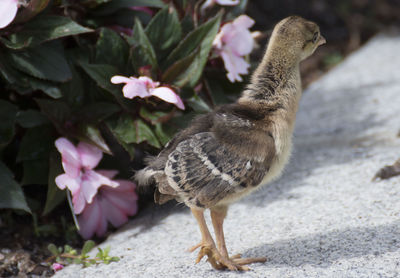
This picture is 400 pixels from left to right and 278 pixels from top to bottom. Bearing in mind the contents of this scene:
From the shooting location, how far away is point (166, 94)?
9.24ft

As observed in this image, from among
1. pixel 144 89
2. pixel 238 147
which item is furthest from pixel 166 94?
pixel 238 147

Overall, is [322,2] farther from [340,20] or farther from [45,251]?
[45,251]

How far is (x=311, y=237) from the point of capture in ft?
8.94

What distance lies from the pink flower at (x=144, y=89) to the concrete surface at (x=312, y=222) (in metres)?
0.75

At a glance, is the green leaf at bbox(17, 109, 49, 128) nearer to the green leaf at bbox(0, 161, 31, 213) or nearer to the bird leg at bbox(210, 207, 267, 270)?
the green leaf at bbox(0, 161, 31, 213)

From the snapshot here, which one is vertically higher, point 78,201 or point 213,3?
point 213,3

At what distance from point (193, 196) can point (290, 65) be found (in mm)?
764

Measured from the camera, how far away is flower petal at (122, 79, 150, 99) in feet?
9.07

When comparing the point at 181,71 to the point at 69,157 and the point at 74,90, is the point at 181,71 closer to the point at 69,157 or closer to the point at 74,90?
the point at 74,90

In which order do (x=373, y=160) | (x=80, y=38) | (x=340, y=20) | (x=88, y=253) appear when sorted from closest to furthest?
(x=88, y=253) → (x=80, y=38) → (x=373, y=160) → (x=340, y=20)

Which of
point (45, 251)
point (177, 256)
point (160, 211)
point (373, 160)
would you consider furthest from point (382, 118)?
point (45, 251)

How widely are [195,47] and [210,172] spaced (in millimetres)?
999

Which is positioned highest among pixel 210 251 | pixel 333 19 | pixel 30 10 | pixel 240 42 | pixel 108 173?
pixel 30 10

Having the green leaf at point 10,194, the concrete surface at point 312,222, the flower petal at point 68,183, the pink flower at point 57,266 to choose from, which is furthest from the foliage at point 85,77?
the concrete surface at point 312,222
